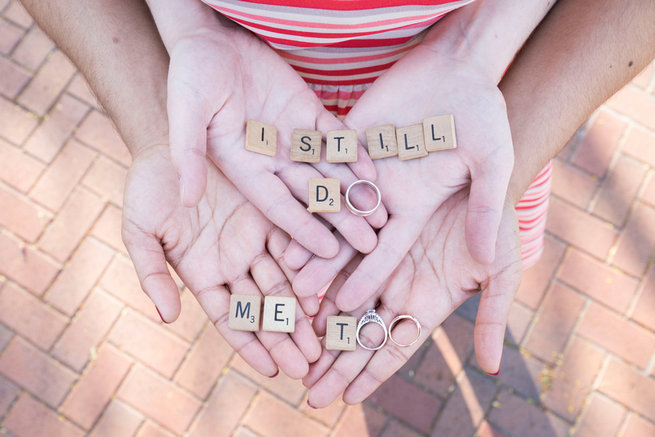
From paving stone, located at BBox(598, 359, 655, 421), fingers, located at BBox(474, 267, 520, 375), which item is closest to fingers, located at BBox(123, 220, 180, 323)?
fingers, located at BBox(474, 267, 520, 375)

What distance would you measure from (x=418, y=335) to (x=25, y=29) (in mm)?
4182

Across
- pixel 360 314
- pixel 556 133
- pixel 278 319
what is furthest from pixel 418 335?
pixel 556 133

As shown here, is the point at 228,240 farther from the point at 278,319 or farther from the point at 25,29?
the point at 25,29

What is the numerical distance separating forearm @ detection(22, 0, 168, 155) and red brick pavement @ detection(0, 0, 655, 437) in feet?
5.55

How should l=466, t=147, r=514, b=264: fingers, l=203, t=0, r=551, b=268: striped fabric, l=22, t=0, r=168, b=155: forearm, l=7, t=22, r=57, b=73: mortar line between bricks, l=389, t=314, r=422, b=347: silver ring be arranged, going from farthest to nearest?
1. l=7, t=22, r=57, b=73: mortar line between bricks
2. l=22, t=0, r=168, b=155: forearm
3. l=389, t=314, r=422, b=347: silver ring
4. l=466, t=147, r=514, b=264: fingers
5. l=203, t=0, r=551, b=268: striped fabric

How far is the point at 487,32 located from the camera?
2.18m

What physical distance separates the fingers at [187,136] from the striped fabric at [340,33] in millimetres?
320

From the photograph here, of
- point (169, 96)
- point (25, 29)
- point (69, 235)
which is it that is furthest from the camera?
point (25, 29)

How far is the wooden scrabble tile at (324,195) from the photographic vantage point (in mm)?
2092

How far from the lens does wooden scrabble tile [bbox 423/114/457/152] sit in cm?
210

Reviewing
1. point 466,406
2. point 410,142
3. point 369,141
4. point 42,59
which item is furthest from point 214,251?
point 42,59

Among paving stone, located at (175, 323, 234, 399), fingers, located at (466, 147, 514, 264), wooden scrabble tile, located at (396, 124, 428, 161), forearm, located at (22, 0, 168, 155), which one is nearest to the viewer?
fingers, located at (466, 147, 514, 264)

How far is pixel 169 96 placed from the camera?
199cm

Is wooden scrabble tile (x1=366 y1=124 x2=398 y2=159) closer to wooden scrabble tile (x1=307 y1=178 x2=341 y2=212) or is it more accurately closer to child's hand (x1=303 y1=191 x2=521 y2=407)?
wooden scrabble tile (x1=307 y1=178 x2=341 y2=212)
